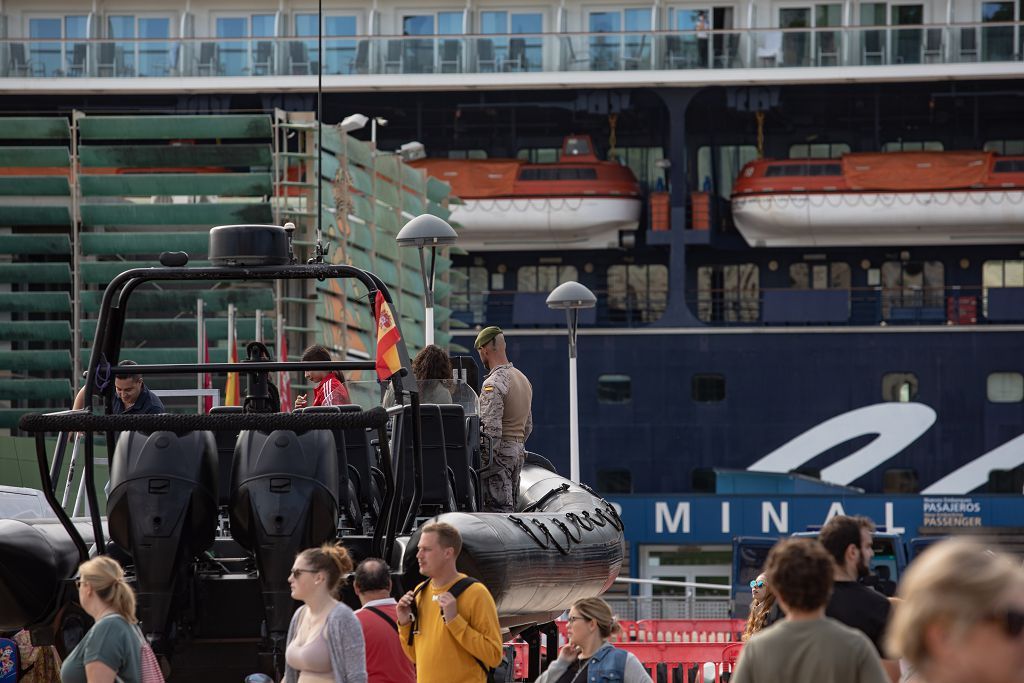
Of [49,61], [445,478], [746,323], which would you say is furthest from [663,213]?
[445,478]

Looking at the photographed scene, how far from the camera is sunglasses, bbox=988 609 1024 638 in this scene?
301cm

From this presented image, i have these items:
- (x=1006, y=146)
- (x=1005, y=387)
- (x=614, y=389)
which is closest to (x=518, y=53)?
(x=614, y=389)

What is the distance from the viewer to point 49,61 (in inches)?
1519

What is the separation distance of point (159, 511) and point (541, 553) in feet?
6.55

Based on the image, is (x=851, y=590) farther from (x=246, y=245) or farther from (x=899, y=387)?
(x=899, y=387)

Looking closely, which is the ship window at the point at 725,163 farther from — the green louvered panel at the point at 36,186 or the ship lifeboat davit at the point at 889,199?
the green louvered panel at the point at 36,186

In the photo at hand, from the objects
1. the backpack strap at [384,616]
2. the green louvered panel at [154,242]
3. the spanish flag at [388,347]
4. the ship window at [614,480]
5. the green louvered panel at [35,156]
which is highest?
the green louvered panel at [35,156]

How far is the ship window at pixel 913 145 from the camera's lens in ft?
138

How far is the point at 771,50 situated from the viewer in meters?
39.0

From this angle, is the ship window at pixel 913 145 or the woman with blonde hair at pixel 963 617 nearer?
the woman with blonde hair at pixel 963 617

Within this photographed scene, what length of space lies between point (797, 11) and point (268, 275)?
33.9 metres

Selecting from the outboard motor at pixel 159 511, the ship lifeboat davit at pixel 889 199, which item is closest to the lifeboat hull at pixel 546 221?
the ship lifeboat davit at pixel 889 199

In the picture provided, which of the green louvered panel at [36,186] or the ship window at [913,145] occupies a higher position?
the ship window at [913,145]

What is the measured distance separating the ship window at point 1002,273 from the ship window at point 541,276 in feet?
30.0
